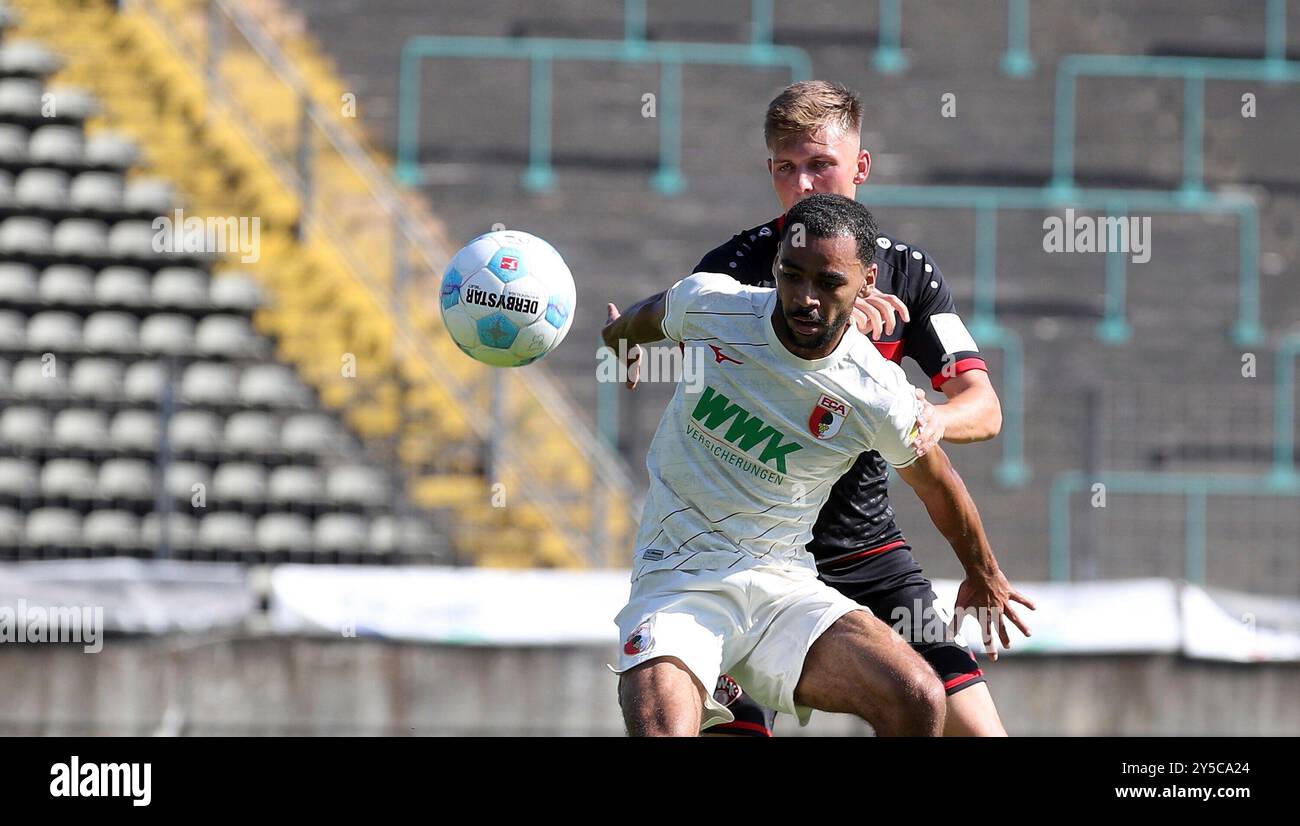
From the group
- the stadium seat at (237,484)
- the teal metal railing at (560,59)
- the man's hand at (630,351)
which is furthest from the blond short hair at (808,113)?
the teal metal railing at (560,59)

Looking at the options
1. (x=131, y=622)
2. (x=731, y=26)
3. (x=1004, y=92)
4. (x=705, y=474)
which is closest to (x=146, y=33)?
(x=731, y=26)

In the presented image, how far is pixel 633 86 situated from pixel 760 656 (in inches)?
430

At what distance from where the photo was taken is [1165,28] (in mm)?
15766

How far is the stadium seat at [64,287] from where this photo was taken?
504 inches

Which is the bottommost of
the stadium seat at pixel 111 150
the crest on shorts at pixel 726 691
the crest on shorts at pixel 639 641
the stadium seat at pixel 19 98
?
the crest on shorts at pixel 726 691

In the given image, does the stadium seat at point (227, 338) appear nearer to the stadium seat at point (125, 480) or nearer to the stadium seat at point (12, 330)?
the stadium seat at point (125, 480)

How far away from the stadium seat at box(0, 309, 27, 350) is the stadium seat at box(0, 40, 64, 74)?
6.53ft

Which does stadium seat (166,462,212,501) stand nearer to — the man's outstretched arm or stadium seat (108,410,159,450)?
stadium seat (108,410,159,450)

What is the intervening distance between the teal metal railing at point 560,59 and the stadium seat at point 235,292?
6.76 feet

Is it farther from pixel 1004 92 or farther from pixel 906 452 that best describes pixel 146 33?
pixel 906 452

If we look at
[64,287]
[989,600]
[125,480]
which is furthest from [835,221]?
[64,287]

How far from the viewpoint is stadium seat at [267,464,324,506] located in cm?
1205

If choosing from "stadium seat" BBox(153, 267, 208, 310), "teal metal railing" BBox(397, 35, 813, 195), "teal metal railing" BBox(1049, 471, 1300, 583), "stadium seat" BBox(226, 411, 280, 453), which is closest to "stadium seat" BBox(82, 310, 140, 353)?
"stadium seat" BBox(153, 267, 208, 310)

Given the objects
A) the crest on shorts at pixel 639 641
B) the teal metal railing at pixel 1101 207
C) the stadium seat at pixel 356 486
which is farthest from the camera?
the teal metal railing at pixel 1101 207
